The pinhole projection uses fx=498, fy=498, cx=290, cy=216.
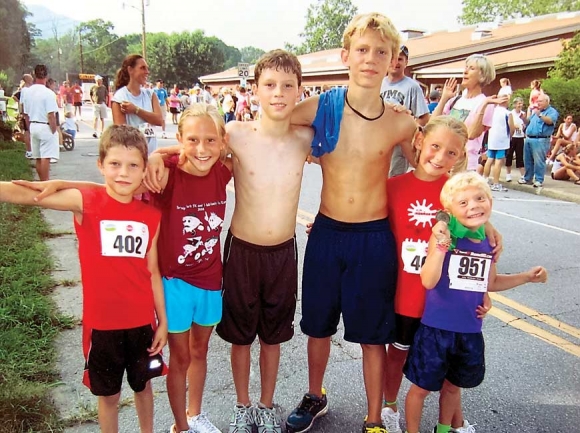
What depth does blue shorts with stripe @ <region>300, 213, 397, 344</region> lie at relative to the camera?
2521 millimetres

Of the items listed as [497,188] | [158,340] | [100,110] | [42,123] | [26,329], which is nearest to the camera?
[158,340]

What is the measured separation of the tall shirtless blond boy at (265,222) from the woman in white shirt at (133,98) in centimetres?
321

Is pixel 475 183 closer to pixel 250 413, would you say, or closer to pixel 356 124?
pixel 356 124

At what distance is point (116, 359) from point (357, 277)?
3.94 feet

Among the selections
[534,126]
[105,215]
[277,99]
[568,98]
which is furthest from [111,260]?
[568,98]

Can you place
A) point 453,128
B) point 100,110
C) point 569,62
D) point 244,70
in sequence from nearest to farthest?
point 453,128, point 569,62, point 100,110, point 244,70

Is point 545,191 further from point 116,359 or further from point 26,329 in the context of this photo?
point 116,359

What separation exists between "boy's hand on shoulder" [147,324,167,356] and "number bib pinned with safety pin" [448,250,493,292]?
134cm

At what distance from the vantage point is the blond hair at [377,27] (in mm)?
2479

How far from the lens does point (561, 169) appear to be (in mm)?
11664

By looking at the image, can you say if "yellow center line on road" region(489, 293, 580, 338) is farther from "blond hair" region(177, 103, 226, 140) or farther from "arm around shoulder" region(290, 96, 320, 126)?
"blond hair" region(177, 103, 226, 140)

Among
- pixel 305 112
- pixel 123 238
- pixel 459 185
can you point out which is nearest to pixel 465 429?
pixel 459 185

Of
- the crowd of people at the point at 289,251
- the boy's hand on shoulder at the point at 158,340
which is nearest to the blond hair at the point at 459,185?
the crowd of people at the point at 289,251

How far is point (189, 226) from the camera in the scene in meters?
2.37
